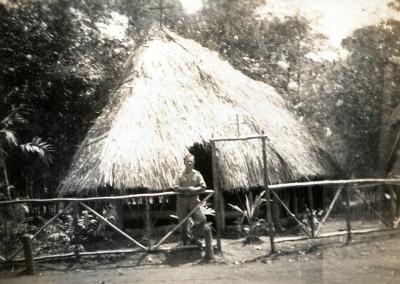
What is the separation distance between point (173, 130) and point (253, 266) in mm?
2835

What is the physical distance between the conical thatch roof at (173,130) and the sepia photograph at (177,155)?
0.03 m

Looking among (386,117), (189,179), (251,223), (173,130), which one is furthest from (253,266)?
(386,117)

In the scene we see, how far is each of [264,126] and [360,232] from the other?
114 inches

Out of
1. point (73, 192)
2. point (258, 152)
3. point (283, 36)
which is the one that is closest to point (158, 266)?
point (73, 192)

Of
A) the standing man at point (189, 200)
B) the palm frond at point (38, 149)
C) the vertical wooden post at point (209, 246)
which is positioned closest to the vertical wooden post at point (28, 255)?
the palm frond at point (38, 149)

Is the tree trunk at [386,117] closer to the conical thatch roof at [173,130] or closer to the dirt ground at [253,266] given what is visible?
the dirt ground at [253,266]

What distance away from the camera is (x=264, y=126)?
354 inches

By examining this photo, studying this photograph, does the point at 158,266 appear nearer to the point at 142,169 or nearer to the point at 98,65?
the point at 142,169

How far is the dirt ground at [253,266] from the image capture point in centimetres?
557

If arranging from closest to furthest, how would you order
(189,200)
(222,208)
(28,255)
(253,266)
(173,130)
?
(253,266)
(28,255)
(189,200)
(173,130)
(222,208)

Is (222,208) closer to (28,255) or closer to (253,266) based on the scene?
(253,266)

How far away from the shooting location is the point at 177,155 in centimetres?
772

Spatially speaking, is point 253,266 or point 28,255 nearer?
point 253,266

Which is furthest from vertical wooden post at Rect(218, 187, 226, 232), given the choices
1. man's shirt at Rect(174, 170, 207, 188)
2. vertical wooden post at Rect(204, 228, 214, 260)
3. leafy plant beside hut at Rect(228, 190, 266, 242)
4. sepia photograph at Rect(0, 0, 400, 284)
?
vertical wooden post at Rect(204, 228, 214, 260)
